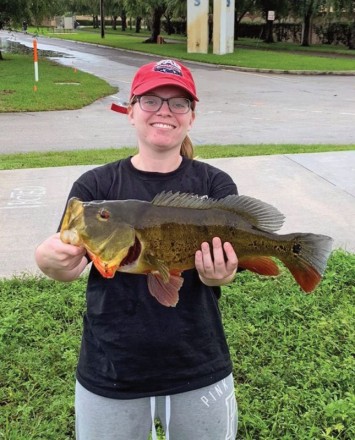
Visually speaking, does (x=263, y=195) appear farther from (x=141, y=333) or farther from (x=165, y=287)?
(x=165, y=287)

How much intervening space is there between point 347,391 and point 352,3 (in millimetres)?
34598

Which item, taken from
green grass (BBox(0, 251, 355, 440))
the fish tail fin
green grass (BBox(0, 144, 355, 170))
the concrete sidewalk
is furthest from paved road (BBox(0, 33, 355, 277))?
the fish tail fin

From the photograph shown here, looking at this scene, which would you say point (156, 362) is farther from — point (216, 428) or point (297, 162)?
point (297, 162)

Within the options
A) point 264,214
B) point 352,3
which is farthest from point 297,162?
point 352,3

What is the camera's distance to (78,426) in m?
1.82

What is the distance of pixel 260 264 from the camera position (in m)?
1.70

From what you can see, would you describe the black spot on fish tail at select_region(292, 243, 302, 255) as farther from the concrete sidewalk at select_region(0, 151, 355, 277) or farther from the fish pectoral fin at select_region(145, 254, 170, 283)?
the concrete sidewalk at select_region(0, 151, 355, 277)

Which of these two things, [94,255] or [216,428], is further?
[216,428]

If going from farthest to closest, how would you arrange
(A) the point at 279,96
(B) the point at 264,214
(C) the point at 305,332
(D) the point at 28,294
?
(A) the point at 279,96 < (D) the point at 28,294 < (C) the point at 305,332 < (B) the point at 264,214

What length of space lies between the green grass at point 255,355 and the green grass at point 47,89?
10497mm

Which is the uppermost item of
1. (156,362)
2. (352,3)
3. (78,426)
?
(352,3)

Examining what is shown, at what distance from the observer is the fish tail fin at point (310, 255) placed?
1628 mm

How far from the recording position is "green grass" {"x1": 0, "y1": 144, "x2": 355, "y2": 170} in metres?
7.39

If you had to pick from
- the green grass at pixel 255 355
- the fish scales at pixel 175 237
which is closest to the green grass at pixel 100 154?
the green grass at pixel 255 355
